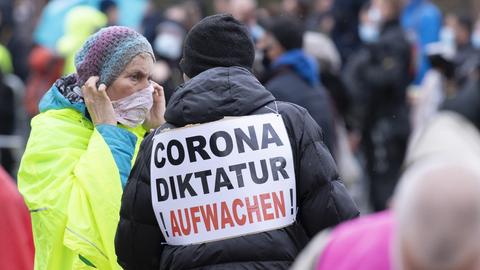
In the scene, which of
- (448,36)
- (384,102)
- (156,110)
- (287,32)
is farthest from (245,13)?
(156,110)

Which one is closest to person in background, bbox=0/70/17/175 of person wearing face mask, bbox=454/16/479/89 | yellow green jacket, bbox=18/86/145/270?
person wearing face mask, bbox=454/16/479/89

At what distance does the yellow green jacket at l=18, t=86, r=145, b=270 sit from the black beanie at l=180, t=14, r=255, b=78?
550 mm

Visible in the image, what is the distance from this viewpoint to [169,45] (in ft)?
48.5

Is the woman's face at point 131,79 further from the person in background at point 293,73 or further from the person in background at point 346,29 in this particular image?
the person in background at point 346,29

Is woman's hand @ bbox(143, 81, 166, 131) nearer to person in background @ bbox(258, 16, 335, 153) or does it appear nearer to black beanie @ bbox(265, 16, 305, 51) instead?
person in background @ bbox(258, 16, 335, 153)

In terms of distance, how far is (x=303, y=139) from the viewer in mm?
4938

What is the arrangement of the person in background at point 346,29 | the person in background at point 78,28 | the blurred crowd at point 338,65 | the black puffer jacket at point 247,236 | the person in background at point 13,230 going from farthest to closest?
the person in background at point 346,29 → the person in background at point 78,28 → the blurred crowd at point 338,65 → the person in background at point 13,230 → the black puffer jacket at point 247,236

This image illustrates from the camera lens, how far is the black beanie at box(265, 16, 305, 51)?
10.1 m

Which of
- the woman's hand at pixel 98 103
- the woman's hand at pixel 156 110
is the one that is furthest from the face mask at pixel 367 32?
the woman's hand at pixel 98 103

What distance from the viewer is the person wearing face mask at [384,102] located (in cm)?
1392

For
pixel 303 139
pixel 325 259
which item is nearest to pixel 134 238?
pixel 303 139

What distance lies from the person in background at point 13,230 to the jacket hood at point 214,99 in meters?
0.87

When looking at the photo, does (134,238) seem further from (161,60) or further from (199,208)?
(161,60)

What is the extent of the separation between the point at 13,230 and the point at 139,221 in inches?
30.3
